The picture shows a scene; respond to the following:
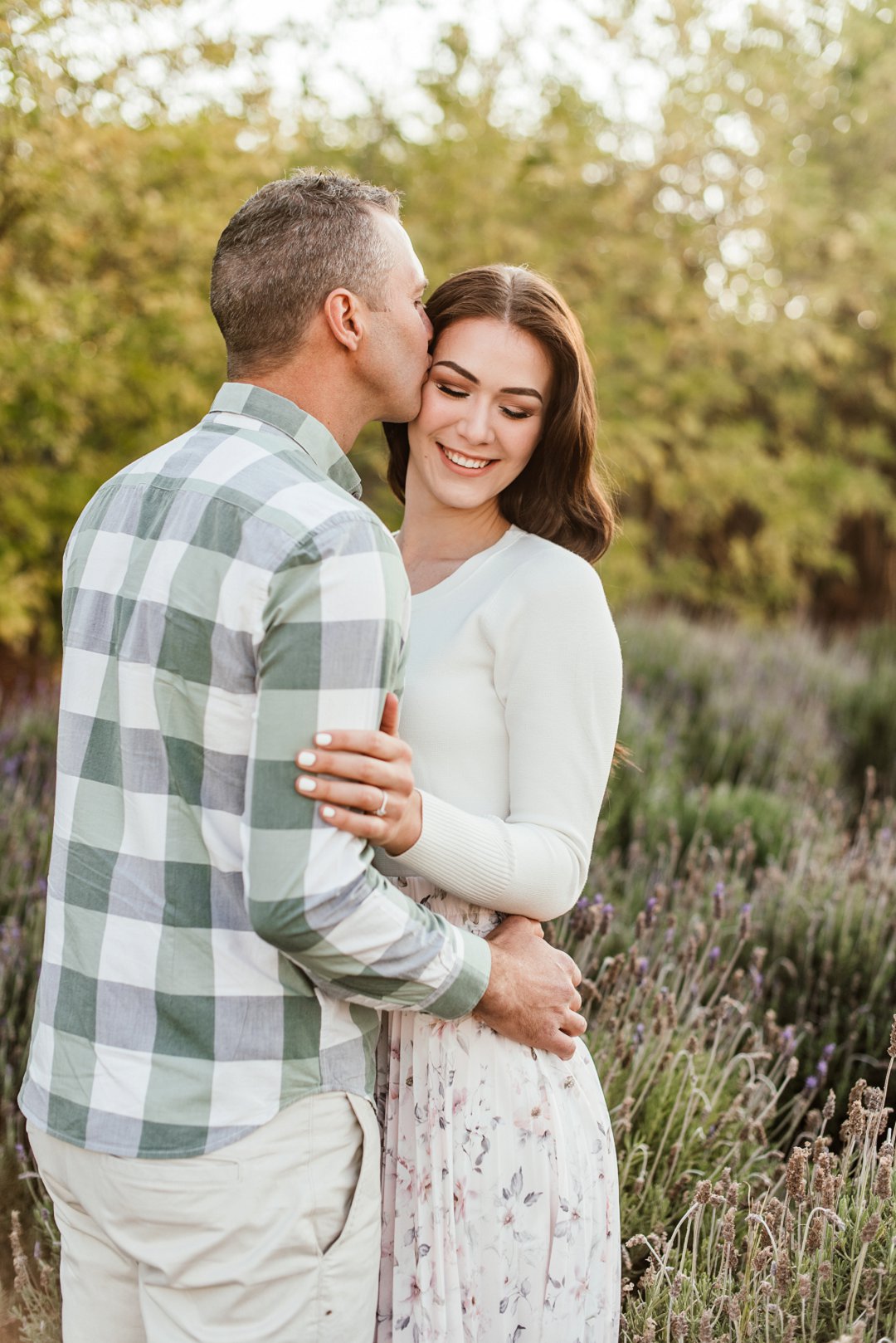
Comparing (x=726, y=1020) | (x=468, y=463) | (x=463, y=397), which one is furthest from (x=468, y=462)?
(x=726, y=1020)

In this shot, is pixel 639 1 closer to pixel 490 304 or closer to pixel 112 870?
pixel 490 304

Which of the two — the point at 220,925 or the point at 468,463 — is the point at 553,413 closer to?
the point at 468,463

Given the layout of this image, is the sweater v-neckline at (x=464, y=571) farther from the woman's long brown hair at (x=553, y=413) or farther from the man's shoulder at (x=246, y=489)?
the man's shoulder at (x=246, y=489)

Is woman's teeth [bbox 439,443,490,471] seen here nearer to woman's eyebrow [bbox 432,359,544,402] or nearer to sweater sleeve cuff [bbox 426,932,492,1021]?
woman's eyebrow [bbox 432,359,544,402]

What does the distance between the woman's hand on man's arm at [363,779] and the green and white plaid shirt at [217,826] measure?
19mm

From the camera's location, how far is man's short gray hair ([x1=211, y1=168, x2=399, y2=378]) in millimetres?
1624

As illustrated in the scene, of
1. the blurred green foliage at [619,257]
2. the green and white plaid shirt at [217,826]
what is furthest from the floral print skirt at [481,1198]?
the blurred green foliage at [619,257]

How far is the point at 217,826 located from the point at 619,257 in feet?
28.6

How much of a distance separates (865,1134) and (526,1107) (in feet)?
2.43

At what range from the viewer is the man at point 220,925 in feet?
4.44

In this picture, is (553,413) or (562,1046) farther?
(553,413)

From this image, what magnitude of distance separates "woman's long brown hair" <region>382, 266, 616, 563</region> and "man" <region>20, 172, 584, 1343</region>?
74 cm

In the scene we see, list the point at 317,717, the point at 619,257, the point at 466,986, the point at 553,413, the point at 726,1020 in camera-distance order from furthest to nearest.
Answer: the point at 619,257
the point at 726,1020
the point at 553,413
the point at 466,986
the point at 317,717

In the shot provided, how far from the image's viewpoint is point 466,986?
152 cm
